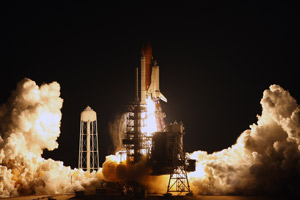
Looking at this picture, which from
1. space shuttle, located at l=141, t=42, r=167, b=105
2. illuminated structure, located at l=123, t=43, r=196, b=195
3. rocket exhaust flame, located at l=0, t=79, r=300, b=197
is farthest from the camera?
space shuttle, located at l=141, t=42, r=167, b=105

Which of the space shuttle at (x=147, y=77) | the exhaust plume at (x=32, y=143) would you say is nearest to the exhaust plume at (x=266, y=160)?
the space shuttle at (x=147, y=77)

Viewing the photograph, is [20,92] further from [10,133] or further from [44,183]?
[44,183]

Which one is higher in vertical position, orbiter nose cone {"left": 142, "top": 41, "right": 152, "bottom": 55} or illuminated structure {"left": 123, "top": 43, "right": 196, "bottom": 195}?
orbiter nose cone {"left": 142, "top": 41, "right": 152, "bottom": 55}

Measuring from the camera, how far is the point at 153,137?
56.3m

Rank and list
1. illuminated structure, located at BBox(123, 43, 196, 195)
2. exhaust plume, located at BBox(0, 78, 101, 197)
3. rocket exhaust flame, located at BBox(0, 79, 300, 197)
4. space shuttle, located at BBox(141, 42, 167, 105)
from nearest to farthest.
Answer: rocket exhaust flame, located at BBox(0, 79, 300, 197) < illuminated structure, located at BBox(123, 43, 196, 195) < exhaust plume, located at BBox(0, 78, 101, 197) < space shuttle, located at BBox(141, 42, 167, 105)

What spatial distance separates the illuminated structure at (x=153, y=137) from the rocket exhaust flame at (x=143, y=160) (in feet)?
2.35

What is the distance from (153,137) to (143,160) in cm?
239

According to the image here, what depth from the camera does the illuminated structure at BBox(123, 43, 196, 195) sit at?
55.7m

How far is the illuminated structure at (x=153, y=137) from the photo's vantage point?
2192 inches

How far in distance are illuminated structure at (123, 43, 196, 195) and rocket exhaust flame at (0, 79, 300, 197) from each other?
2.35 ft

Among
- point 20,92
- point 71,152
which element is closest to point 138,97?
point 20,92

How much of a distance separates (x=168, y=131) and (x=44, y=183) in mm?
11962

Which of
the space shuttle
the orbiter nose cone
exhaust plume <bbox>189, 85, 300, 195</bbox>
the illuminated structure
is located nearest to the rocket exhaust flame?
exhaust plume <bbox>189, 85, 300, 195</bbox>

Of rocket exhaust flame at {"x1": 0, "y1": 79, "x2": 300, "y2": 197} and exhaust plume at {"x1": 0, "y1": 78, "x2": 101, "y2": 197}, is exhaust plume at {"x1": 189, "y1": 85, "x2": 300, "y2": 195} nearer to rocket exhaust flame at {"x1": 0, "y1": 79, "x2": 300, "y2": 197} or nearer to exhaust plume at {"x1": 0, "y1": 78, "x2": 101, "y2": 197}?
rocket exhaust flame at {"x1": 0, "y1": 79, "x2": 300, "y2": 197}
